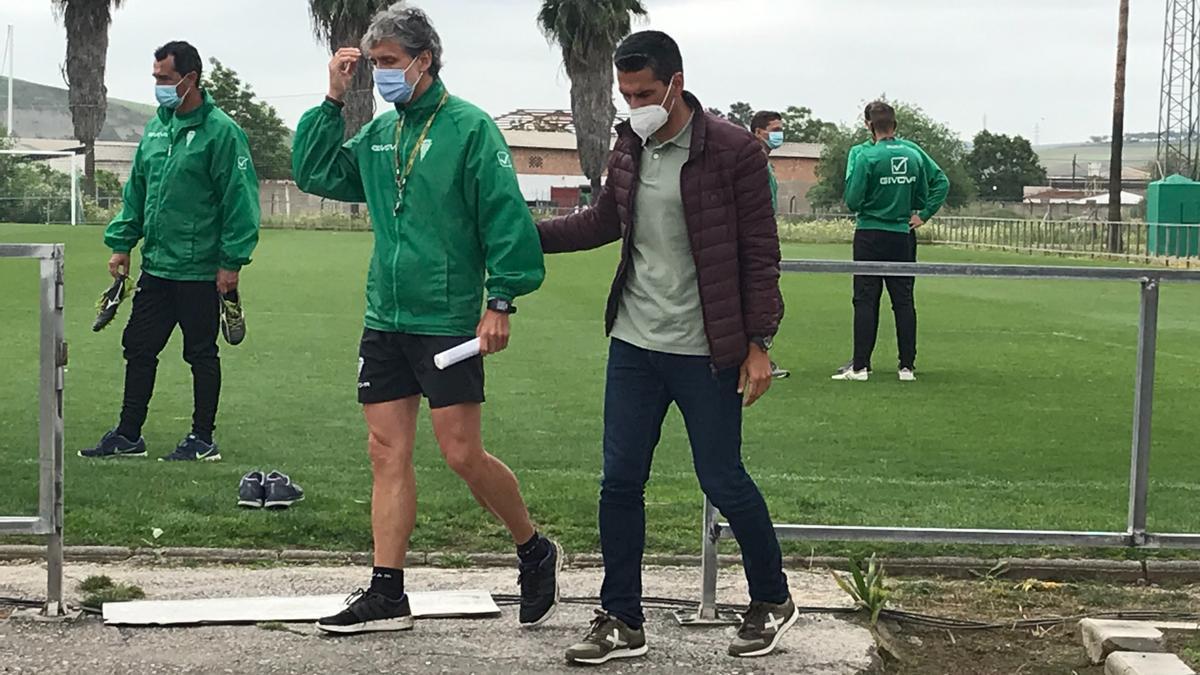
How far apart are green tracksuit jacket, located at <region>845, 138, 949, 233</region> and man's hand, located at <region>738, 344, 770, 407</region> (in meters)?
7.15

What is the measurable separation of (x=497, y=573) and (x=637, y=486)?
1285 mm

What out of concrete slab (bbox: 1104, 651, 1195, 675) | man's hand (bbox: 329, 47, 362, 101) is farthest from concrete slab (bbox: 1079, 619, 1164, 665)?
man's hand (bbox: 329, 47, 362, 101)

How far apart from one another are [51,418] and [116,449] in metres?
3.46

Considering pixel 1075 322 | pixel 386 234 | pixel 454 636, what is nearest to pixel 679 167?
pixel 386 234

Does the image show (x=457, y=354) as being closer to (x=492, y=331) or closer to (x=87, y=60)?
(x=492, y=331)

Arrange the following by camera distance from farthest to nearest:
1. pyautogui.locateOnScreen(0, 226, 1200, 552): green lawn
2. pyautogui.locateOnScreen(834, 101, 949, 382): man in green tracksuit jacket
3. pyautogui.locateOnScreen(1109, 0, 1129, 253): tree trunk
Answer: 1. pyautogui.locateOnScreen(1109, 0, 1129, 253): tree trunk
2. pyautogui.locateOnScreen(834, 101, 949, 382): man in green tracksuit jacket
3. pyautogui.locateOnScreen(0, 226, 1200, 552): green lawn

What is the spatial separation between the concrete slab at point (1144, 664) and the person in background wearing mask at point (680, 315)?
1014 millimetres

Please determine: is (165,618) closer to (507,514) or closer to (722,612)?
(507,514)

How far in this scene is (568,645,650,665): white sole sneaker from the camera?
200 inches

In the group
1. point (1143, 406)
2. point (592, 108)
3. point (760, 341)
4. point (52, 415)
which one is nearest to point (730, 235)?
point (760, 341)

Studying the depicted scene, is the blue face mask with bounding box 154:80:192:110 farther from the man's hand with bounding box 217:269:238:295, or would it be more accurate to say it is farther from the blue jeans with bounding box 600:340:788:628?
the blue jeans with bounding box 600:340:788:628

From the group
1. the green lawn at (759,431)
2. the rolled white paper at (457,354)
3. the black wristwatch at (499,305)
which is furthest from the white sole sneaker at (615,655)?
the green lawn at (759,431)

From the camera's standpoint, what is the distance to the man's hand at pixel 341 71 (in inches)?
213

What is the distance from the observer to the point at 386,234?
531cm
